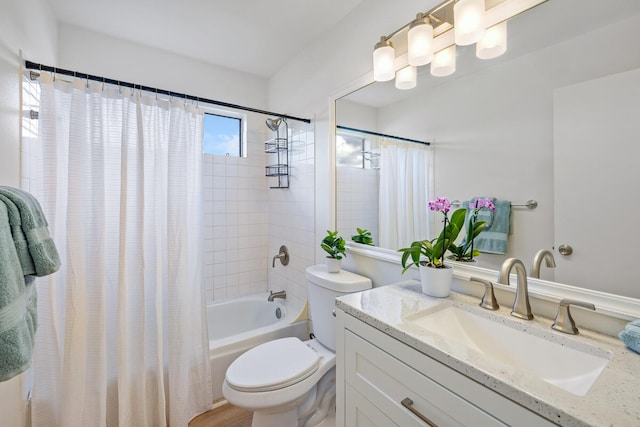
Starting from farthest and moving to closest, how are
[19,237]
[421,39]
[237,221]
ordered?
[237,221]
[421,39]
[19,237]

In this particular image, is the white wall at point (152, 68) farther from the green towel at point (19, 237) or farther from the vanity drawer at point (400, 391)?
the vanity drawer at point (400, 391)

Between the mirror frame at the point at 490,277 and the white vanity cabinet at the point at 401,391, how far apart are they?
1.59 ft

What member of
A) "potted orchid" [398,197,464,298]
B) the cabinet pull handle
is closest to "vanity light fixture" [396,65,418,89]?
"potted orchid" [398,197,464,298]

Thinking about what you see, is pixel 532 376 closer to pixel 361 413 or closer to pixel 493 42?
pixel 361 413

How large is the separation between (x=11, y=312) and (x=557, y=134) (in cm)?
159

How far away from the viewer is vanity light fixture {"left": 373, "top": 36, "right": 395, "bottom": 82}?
1322mm

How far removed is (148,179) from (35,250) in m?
0.87

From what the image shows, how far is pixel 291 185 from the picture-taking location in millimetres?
2348

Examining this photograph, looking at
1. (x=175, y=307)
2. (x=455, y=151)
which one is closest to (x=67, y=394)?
(x=175, y=307)

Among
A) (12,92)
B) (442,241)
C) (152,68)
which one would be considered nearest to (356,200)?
(442,241)

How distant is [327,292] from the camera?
4.98 ft

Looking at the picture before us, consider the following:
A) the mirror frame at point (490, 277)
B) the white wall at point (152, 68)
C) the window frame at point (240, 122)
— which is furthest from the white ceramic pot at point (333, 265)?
the white wall at point (152, 68)

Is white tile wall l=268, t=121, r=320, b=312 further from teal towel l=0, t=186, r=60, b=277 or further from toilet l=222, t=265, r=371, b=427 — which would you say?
teal towel l=0, t=186, r=60, b=277

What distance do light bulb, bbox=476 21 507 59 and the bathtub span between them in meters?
1.94
